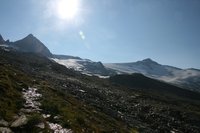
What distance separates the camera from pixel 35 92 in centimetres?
4103

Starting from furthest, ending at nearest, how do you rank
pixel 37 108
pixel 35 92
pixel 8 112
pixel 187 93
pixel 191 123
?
pixel 187 93, pixel 191 123, pixel 35 92, pixel 37 108, pixel 8 112

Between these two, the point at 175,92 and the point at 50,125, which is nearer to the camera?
the point at 50,125

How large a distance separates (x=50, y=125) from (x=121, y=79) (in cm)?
17069

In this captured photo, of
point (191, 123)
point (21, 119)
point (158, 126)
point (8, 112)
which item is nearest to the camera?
point (21, 119)

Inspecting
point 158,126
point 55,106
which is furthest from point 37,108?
point 158,126

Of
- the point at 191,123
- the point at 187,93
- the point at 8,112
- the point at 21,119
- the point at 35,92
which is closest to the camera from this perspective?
the point at 21,119

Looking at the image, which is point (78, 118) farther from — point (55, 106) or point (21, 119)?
point (21, 119)

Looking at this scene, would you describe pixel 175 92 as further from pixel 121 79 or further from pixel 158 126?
pixel 158 126

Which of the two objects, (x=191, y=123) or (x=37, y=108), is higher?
(x=37, y=108)

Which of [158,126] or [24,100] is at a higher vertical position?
[24,100]

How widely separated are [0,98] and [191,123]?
172 feet

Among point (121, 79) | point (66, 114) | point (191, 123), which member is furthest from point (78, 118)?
point (121, 79)

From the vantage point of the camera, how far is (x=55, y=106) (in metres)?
32.5

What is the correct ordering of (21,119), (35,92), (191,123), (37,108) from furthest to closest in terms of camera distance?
(191,123)
(35,92)
(37,108)
(21,119)
